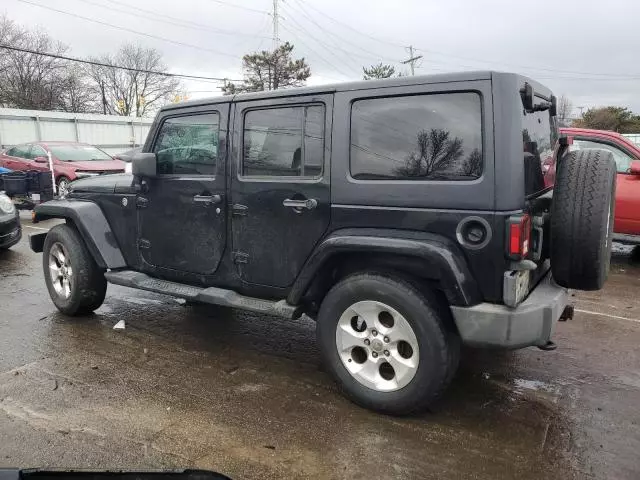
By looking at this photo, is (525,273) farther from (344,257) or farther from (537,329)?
(344,257)

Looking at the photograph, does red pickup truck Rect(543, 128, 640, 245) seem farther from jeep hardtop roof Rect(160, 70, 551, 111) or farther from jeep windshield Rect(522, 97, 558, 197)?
jeep hardtop roof Rect(160, 70, 551, 111)

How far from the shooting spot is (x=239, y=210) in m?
3.75

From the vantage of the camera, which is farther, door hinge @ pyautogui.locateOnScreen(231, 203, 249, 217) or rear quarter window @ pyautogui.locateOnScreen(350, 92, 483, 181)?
door hinge @ pyautogui.locateOnScreen(231, 203, 249, 217)

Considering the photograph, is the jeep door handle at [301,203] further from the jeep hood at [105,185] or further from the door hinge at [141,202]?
the jeep hood at [105,185]

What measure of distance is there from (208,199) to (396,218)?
5.06ft

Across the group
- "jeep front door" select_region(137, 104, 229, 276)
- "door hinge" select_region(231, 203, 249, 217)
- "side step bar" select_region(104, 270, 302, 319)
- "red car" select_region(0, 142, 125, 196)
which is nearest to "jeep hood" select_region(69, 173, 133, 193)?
"jeep front door" select_region(137, 104, 229, 276)

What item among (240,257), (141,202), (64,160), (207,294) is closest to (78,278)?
(141,202)

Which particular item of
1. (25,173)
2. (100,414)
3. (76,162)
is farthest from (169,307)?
(76,162)

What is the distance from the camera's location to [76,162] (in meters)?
14.3

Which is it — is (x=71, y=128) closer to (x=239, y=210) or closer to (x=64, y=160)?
(x=64, y=160)

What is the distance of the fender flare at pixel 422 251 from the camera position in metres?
2.83

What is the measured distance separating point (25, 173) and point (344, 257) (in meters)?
10.9

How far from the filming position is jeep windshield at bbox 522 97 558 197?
9.68ft

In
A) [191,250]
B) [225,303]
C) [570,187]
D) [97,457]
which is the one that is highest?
[570,187]
